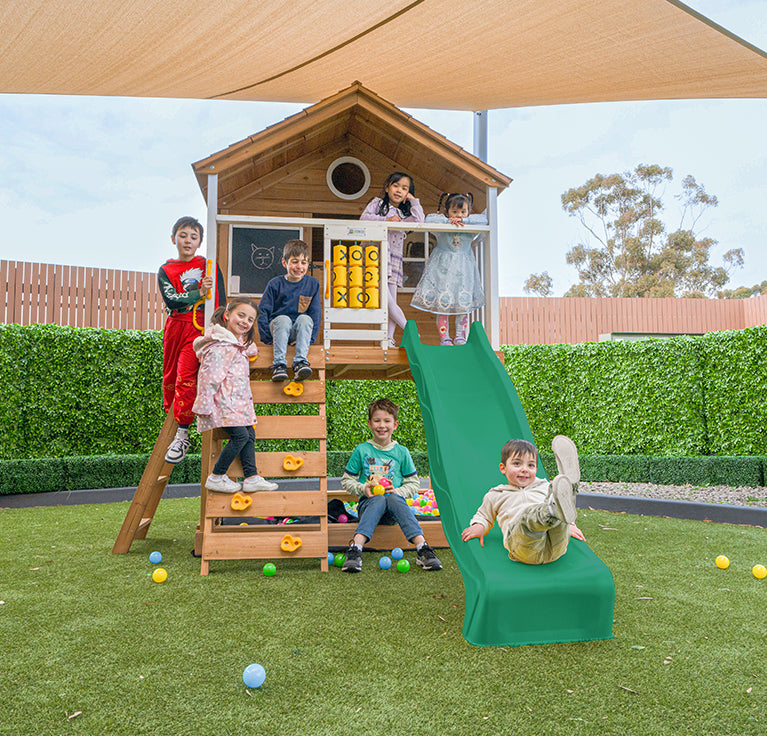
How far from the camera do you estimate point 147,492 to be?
5.43 meters

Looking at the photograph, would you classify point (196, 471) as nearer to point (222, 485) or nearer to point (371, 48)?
point (222, 485)

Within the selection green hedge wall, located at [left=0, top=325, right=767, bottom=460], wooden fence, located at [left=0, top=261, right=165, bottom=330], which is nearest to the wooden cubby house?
green hedge wall, located at [left=0, top=325, right=767, bottom=460]

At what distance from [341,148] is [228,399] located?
4.02 metres

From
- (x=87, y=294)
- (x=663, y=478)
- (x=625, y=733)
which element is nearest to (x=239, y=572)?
(x=625, y=733)

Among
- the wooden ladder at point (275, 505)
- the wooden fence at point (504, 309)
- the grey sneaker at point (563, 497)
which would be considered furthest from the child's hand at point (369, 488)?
the wooden fence at point (504, 309)

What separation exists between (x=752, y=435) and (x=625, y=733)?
27.1 ft

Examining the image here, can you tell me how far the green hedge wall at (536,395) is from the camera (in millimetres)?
9320

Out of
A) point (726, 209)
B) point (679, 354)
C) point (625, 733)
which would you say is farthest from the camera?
point (726, 209)

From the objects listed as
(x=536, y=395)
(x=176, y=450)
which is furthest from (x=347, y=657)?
(x=536, y=395)

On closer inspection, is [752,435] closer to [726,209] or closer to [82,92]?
[82,92]

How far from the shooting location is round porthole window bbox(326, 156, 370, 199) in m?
7.69

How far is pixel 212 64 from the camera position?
6520 mm

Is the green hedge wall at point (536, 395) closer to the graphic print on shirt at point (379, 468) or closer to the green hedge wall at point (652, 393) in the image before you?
the green hedge wall at point (652, 393)

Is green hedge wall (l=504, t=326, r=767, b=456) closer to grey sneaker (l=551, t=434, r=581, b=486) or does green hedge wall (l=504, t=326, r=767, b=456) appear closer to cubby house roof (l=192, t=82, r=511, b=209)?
cubby house roof (l=192, t=82, r=511, b=209)
